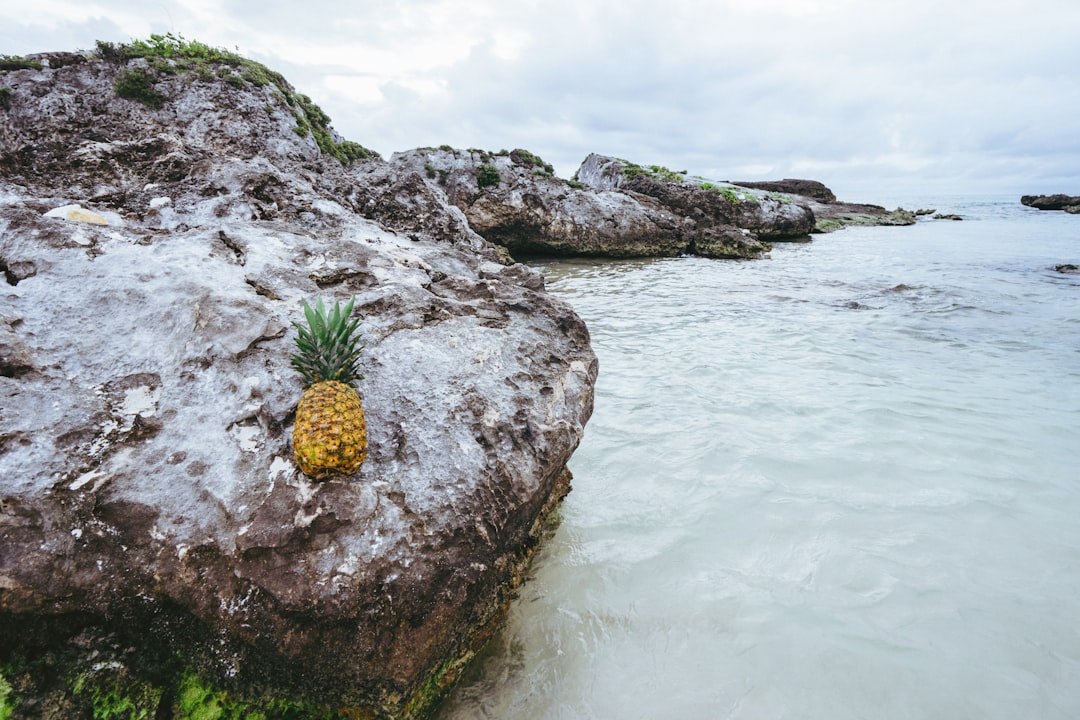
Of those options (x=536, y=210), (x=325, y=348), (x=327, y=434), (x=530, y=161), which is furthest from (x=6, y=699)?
(x=530, y=161)

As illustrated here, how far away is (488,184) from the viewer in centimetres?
1859

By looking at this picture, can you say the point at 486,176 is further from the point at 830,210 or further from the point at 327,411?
the point at 830,210

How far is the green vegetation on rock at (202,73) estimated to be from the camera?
842cm

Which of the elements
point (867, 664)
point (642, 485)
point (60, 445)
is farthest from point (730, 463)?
point (60, 445)

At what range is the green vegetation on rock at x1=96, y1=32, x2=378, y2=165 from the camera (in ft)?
27.6

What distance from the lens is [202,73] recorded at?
29.8 feet

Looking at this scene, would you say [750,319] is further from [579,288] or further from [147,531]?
[147,531]

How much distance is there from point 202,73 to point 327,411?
10058 millimetres

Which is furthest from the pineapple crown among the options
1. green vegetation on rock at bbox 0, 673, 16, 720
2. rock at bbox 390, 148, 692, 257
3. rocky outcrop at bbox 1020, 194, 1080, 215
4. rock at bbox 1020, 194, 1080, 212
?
rock at bbox 1020, 194, 1080, 212

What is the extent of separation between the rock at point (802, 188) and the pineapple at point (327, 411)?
5206 centimetres

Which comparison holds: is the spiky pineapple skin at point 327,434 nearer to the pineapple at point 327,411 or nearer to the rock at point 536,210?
the pineapple at point 327,411

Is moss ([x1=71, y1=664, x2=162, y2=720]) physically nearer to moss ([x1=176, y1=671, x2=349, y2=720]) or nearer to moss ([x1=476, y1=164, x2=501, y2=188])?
moss ([x1=176, y1=671, x2=349, y2=720])

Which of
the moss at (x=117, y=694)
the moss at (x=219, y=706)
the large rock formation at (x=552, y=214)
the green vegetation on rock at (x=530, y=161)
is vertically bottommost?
the moss at (x=219, y=706)

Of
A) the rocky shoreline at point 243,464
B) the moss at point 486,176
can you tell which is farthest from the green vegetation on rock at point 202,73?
the moss at point 486,176
